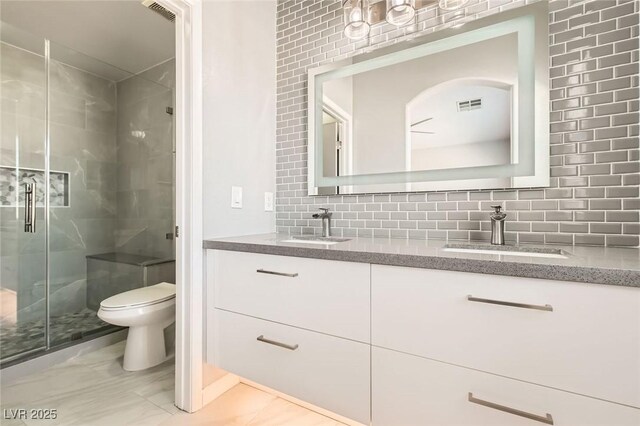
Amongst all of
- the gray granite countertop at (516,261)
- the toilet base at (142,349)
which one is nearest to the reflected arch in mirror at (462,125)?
the gray granite countertop at (516,261)

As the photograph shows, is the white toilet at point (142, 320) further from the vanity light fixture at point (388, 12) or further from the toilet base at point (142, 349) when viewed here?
the vanity light fixture at point (388, 12)

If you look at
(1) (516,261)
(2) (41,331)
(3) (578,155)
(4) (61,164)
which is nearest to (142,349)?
(2) (41,331)

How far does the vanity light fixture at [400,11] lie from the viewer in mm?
1408

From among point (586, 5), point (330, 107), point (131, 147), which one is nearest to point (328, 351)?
point (330, 107)

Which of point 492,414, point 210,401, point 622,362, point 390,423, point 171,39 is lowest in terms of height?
point 210,401

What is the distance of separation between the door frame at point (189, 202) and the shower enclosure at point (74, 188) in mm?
1235

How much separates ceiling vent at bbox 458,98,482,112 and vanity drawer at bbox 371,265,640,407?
909 millimetres

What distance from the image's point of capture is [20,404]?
1503mm

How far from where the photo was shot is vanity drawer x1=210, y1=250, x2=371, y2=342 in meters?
1.07

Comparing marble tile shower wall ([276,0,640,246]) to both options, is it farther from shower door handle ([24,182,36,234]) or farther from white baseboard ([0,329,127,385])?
shower door handle ([24,182,36,234])

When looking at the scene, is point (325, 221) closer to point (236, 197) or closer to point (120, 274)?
point (236, 197)

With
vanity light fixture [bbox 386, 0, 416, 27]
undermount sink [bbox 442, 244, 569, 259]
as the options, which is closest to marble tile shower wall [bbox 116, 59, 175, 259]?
vanity light fixture [bbox 386, 0, 416, 27]

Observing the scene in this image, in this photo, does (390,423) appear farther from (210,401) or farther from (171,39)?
(171,39)

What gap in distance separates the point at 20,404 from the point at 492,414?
218 centimetres
